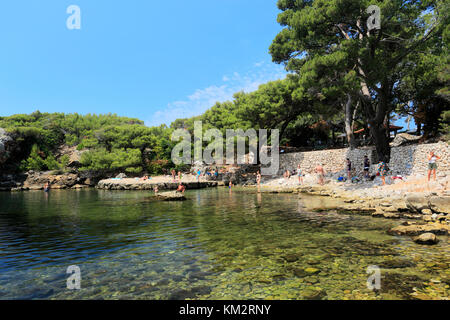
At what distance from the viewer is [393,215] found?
32.5 ft

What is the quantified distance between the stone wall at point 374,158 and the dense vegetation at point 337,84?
118 centimetres

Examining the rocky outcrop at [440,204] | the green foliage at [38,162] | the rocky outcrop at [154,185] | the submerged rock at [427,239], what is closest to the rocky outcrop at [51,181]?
the green foliage at [38,162]

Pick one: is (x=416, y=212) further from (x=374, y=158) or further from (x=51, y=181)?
(x=51, y=181)

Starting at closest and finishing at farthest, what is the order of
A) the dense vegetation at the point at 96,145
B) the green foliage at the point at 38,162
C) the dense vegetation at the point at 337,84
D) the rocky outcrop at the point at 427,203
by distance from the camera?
1. the rocky outcrop at the point at 427,203
2. the dense vegetation at the point at 337,84
3. the dense vegetation at the point at 96,145
4. the green foliage at the point at 38,162

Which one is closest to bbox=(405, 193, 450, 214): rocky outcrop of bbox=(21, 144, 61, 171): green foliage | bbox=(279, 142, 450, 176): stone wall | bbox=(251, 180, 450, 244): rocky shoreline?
bbox=(251, 180, 450, 244): rocky shoreline

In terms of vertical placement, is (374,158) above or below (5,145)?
below

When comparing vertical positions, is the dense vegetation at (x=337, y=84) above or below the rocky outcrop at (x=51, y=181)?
above

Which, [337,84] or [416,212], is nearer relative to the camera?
[416,212]

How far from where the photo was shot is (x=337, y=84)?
58.0 ft

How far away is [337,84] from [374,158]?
10697 millimetres

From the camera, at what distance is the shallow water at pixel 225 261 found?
14.3ft
